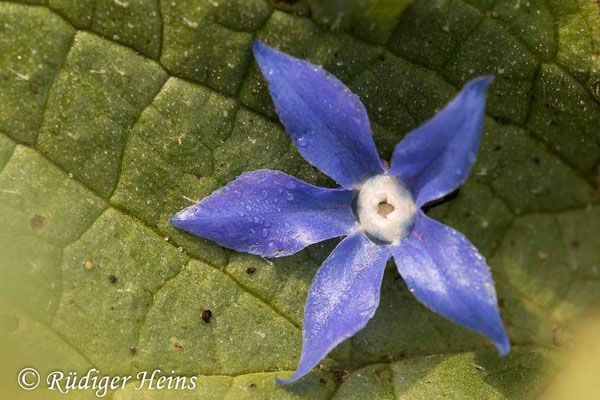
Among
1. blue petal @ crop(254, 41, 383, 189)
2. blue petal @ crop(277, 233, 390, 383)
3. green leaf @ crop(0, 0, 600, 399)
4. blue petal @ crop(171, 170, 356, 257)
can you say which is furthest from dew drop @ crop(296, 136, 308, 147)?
blue petal @ crop(277, 233, 390, 383)

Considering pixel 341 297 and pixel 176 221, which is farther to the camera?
pixel 176 221

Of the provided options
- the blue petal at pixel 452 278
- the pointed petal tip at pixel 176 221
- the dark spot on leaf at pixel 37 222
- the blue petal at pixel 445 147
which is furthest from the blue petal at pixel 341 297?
the dark spot on leaf at pixel 37 222

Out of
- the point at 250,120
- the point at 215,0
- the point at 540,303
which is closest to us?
the point at 215,0

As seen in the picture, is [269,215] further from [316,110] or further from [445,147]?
[445,147]

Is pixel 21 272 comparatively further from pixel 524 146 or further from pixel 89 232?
pixel 524 146

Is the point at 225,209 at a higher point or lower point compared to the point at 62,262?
higher


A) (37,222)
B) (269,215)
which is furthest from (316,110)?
(37,222)

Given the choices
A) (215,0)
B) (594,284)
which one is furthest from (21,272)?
(594,284)

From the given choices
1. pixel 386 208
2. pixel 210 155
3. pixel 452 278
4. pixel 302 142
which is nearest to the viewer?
pixel 452 278
